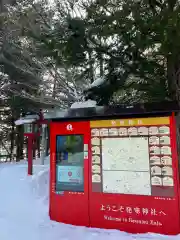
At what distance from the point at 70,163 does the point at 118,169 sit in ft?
2.60

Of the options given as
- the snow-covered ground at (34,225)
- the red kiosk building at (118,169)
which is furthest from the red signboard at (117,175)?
the snow-covered ground at (34,225)

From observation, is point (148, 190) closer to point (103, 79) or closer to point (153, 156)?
point (153, 156)

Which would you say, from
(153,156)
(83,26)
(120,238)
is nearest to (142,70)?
(83,26)

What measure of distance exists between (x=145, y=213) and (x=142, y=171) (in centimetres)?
54

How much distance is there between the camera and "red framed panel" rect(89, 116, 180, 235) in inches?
113

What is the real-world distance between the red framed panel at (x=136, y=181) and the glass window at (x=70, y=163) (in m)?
0.21

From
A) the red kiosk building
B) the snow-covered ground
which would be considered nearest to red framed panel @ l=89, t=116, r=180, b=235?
the red kiosk building

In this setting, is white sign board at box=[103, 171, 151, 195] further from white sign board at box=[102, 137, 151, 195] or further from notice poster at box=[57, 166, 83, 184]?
notice poster at box=[57, 166, 83, 184]

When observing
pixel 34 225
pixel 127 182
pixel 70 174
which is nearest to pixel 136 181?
pixel 127 182

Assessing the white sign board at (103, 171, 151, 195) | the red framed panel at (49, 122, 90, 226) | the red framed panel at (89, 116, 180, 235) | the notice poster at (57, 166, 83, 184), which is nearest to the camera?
the red framed panel at (89, 116, 180, 235)

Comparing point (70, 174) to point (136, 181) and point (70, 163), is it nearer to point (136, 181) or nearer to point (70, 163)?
point (70, 163)

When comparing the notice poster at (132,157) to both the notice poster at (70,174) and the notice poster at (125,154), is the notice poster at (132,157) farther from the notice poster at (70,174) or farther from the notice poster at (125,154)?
the notice poster at (70,174)

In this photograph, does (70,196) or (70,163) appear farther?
(70,163)

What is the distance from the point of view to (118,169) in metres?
3.17
